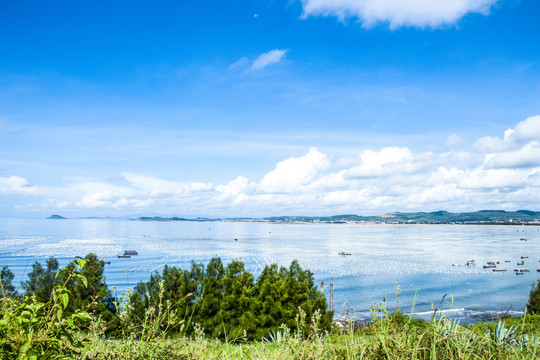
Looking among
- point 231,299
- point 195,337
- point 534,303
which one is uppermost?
point 195,337

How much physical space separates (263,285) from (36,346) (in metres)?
15.7

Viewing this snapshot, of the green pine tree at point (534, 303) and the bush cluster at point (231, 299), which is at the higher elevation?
Answer: the bush cluster at point (231, 299)

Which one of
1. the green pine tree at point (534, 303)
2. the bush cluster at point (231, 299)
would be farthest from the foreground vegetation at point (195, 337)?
the green pine tree at point (534, 303)

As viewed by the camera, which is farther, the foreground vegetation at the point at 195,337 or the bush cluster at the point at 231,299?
the bush cluster at the point at 231,299

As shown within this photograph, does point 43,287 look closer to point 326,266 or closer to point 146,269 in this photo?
point 146,269

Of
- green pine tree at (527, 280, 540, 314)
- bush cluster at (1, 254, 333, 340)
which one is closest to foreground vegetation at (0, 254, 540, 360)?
bush cluster at (1, 254, 333, 340)

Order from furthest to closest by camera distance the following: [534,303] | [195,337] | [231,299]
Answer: [534,303] → [231,299] → [195,337]

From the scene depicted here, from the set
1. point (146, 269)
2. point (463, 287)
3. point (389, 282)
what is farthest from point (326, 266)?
point (146, 269)

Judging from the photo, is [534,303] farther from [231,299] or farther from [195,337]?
[195,337]

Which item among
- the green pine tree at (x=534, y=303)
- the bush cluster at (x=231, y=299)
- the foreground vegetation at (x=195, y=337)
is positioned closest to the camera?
the foreground vegetation at (x=195, y=337)

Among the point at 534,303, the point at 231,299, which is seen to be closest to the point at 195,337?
the point at 231,299

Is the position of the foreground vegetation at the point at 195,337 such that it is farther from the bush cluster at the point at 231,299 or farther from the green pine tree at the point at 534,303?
the green pine tree at the point at 534,303

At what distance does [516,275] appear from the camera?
175ft

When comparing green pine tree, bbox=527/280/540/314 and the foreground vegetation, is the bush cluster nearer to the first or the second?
the foreground vegetation
